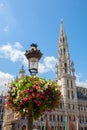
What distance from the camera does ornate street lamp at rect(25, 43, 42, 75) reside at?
380 inches

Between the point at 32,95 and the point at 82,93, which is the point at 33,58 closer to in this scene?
the point at 32,95

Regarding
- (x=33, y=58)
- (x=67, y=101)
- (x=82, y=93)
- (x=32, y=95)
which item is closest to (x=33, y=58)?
(x=33, y=58)

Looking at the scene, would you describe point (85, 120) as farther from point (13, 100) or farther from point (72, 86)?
point (13, 100)

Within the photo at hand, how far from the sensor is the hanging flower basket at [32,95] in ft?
27.9

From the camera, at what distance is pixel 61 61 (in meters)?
78.9

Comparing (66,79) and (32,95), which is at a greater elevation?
(66,79)

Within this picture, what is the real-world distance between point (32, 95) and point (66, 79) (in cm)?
6674

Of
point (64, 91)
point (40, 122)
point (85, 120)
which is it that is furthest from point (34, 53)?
point (85, 120)

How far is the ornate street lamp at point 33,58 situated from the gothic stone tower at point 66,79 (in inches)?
2467

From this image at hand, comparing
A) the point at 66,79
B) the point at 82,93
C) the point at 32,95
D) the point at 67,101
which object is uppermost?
the point at 66,79

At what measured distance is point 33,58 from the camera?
32.5 feet

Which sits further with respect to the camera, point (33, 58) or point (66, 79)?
point (66, 79)

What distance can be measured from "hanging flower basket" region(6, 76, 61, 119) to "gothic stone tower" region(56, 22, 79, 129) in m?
62.9

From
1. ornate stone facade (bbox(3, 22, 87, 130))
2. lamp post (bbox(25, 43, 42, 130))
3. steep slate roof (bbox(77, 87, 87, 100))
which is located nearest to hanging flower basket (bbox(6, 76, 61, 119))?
lamp post (bbox(25, 43, 42, 130))
